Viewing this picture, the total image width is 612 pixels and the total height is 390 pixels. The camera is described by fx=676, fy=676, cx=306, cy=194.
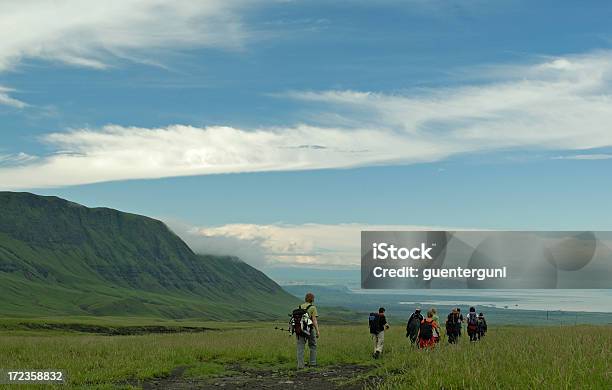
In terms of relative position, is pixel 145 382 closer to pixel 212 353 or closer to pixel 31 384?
pixel 31 384

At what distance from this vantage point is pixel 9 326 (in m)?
103

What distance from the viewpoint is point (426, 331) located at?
1040 inches

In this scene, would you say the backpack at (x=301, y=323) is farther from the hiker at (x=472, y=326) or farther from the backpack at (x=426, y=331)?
the hiker at (x=472, y=326)

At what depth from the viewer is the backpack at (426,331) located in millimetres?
26359

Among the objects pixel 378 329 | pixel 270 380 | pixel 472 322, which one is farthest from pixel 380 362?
pixel 472 322

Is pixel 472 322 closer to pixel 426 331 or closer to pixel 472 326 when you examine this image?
pixel 472 326

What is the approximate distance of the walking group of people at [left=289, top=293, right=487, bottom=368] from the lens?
23.0 m

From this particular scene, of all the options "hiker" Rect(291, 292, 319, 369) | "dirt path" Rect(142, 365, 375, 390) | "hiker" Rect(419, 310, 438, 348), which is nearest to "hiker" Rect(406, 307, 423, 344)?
"hiker" Rect(419, 310, 438, 348)

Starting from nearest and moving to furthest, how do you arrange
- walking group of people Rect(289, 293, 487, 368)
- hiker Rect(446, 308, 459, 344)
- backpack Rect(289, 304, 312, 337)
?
1. backpack Rect(289, 304, 312, 337)
2. walking group of people Rect(289, 293, 487, 368)
3. hiker Rect(446, 308, 459, 344)

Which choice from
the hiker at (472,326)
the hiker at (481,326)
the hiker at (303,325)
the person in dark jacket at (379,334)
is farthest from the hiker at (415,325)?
the hiker at (303,325)

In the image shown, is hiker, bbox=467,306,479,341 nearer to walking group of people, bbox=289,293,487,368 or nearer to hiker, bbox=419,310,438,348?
walking group of people, bbox=289,293,487,368

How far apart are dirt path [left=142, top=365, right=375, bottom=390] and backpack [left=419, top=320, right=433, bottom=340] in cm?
388

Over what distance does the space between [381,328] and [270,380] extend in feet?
25.5

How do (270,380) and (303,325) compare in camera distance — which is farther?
(303,325)
